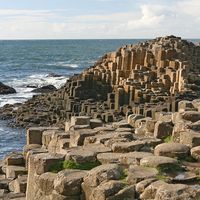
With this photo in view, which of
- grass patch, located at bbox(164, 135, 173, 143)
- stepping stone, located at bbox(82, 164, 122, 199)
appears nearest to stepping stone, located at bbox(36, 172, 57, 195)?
stepping stone, located at bbox(82, 164, 122, 199)

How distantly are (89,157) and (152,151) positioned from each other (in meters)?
1.29

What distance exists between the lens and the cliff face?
90.4ft

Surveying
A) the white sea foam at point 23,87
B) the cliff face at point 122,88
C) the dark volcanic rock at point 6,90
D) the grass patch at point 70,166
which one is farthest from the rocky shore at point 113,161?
the dark volcanic rock at point 6,90

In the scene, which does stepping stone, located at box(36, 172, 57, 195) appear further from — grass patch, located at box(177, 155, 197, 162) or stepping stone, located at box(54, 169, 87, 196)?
grass patch, located at box(177, 155, 197, 162)

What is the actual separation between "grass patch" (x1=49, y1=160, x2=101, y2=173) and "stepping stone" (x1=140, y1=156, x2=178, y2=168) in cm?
100

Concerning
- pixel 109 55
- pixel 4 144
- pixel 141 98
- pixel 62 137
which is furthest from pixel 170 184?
pixel 109 55

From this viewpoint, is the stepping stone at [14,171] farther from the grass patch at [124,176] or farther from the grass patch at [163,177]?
the grass patch at [163,177]

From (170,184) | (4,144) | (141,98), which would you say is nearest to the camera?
(170,184)

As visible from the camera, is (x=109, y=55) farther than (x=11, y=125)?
Yes

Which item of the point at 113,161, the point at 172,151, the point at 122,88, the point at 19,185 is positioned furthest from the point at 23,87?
the point at 172,151

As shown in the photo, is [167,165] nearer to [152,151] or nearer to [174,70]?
[152,151]

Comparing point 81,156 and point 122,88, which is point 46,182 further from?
point 122,88

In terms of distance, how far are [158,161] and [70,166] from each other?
1.67 m

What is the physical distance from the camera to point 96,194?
26.8 ft
